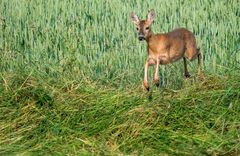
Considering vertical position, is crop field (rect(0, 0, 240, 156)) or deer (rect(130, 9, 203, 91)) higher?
deer (rect(130, 9, 203, 91))

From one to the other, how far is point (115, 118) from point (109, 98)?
0.40 metres

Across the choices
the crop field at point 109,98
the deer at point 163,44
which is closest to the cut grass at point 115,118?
the crop field at point 109,98

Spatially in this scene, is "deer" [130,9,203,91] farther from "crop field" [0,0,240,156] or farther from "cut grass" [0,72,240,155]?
"cut grass" [0,72,240,155]

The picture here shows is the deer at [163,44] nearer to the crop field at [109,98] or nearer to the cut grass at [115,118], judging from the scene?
the crop field at [109,98]

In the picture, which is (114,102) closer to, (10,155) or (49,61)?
(10,155)

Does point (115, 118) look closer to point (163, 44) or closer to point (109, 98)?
point (109, 98)

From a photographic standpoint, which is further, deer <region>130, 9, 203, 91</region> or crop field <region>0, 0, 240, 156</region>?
deer <region>130, 9, 203, 91</region>

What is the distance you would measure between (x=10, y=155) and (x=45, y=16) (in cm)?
548

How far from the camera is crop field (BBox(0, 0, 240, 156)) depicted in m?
5.93

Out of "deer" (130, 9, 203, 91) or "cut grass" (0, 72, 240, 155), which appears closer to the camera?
"cut grass" (0, 72, 240, 155)

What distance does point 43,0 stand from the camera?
1191 cm

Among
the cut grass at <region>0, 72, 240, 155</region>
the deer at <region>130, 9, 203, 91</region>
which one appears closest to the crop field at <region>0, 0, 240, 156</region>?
the cut grass at <region>0, 72, 240, 155</region>

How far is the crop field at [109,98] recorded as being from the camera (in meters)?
5.93

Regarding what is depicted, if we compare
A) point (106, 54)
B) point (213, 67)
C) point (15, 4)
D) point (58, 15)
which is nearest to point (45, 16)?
point (58, 15)
